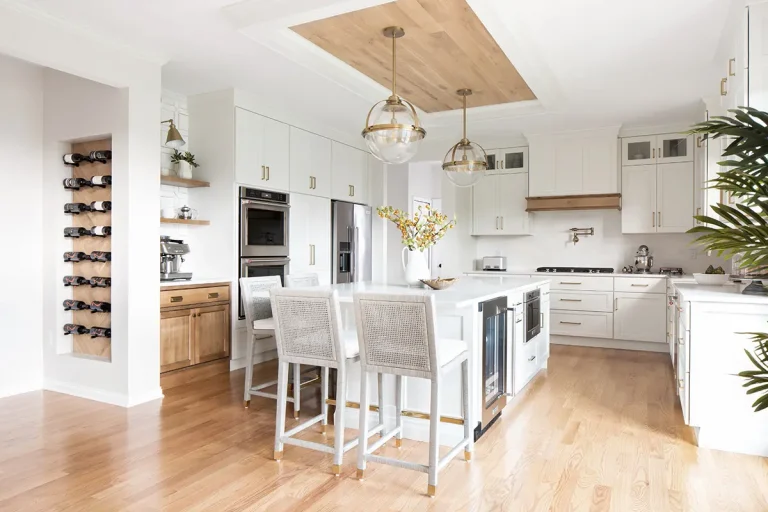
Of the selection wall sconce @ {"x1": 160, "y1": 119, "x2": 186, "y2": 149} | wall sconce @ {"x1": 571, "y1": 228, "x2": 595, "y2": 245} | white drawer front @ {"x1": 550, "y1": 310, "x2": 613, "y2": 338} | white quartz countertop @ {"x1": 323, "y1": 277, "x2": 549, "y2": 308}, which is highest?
wall sconce @ {"x1": 160, "y1": 119, "x2": 186, "y2": 149}

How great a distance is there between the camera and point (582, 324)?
5.94m

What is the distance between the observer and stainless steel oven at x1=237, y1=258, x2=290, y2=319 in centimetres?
475

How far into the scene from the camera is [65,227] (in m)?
4.11

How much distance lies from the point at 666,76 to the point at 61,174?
482 cm

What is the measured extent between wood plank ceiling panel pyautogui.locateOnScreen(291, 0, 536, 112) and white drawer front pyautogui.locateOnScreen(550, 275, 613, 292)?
6.75ft

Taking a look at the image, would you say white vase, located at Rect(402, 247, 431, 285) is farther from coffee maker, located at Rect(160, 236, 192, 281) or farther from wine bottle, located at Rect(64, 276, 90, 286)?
wine bottle, located at Rect(64, 276, 90, 286)

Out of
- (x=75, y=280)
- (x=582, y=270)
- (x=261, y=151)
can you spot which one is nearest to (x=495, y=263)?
(x=582, y=270)

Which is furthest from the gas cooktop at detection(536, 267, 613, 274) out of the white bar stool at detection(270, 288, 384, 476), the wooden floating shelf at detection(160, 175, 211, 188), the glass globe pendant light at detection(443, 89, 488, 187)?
the white bar stool at detection(270, 288, 384, 476)

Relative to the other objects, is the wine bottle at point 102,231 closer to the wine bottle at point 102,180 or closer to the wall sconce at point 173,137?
the wine bottle at point 102,180

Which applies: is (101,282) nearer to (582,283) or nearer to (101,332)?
(101,332)

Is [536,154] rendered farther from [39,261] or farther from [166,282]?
[39,261]

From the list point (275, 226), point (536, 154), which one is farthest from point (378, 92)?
point (536, 154)

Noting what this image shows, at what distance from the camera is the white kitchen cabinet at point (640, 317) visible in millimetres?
5562

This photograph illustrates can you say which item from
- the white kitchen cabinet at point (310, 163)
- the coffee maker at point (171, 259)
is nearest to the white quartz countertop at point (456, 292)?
the coffee maker at point (171, 259)
